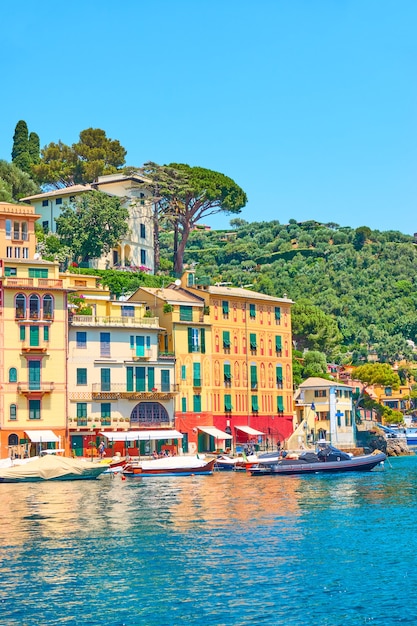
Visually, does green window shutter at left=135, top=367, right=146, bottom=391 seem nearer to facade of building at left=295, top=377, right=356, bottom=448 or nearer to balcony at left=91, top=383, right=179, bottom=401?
balcony at left=91, top=383, right=179, bottom=401

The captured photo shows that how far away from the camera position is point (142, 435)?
253ft

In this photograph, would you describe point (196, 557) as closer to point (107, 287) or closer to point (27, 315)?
point (27, 315)

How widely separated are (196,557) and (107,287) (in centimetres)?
5771

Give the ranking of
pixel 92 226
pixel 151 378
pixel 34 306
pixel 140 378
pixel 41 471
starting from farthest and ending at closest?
pixel 92 226 < pixel 151 378 < pixel 140 378 < pixel 34 306 < pixel 41 471

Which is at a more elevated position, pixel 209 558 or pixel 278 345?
pixel 278 345

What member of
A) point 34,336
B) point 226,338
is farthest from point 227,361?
point 34,336

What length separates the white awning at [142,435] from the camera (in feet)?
249

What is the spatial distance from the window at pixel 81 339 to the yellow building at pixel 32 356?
179cm

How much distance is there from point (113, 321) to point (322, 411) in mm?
26204

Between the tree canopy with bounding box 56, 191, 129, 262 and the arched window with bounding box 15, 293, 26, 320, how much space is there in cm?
1976

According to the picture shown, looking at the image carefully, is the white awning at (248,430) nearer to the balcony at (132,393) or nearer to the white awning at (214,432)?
the white awning at (214,432)

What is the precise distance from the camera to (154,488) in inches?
2249

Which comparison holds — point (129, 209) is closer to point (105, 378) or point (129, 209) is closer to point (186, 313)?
point (186, 313)

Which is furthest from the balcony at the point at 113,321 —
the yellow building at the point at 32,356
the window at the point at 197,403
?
the window at the point at 197,403
